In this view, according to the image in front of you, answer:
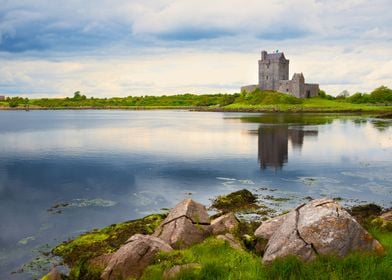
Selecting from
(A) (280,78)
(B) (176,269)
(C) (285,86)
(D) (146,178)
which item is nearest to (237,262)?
(B) (176,269)

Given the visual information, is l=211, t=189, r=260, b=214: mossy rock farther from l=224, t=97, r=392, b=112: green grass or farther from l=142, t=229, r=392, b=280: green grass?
l=224, t=97, r=392, b=112: green grass

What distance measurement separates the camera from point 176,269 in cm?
1207

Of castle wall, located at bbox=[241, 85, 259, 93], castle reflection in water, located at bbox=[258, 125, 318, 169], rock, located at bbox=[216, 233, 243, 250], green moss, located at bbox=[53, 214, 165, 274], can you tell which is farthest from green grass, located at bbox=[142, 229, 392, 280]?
castle wall, located at bbox=[241, 85, 259, 93]

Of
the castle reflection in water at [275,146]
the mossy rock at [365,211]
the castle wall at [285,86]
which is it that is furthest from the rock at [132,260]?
the castle wall at [285,86]

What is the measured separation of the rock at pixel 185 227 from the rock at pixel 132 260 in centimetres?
166

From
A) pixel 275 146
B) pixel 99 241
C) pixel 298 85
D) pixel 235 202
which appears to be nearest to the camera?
pixel 99 241

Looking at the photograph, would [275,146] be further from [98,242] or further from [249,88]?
[249,88]

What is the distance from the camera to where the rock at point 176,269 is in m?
11.9

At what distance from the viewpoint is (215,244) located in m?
13.9

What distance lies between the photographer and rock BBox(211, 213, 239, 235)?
16172mm

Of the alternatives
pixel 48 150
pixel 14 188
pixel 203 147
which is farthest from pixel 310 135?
pixel 14 188

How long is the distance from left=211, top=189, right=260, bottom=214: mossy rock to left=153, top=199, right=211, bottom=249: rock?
19.4ft

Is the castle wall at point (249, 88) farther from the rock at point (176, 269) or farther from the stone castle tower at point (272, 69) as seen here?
the rock at point (176, 269)

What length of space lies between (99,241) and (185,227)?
4.05 meters
